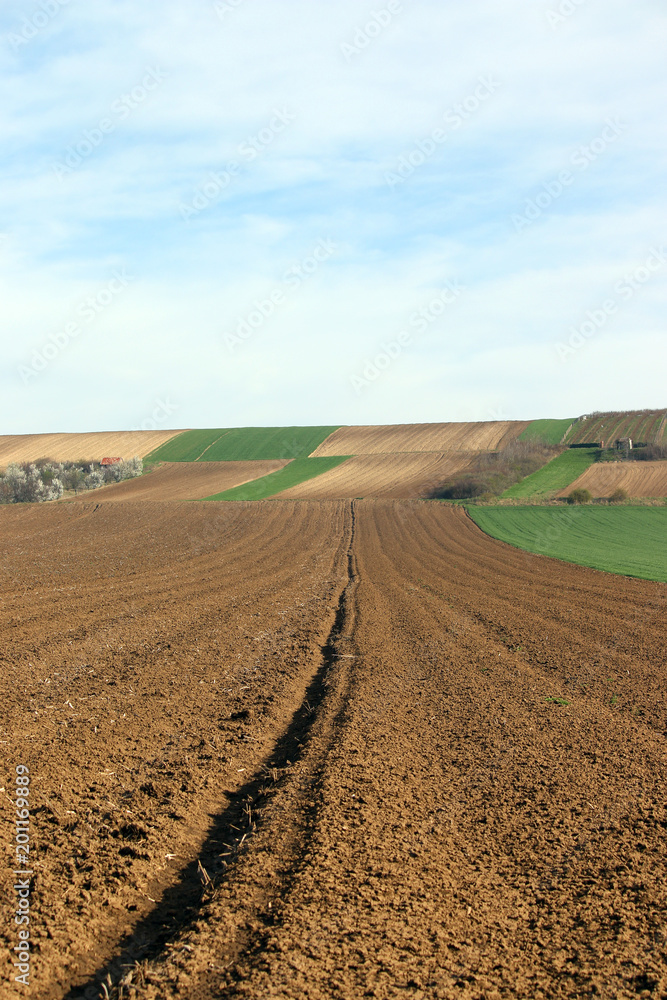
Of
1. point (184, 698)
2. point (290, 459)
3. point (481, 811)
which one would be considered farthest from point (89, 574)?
point (290, 459)

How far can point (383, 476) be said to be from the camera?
68625mm

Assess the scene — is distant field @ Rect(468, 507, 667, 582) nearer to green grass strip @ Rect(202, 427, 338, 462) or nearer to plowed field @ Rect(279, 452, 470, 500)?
plowed field @ Rect(279, 452, 470, 500)

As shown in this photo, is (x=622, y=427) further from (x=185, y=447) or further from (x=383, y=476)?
(x=185, y=447)

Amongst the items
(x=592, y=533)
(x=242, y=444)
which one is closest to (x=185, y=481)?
(x=242, y=444)

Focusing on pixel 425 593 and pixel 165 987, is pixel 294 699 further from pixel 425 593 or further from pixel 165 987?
pixel 425 593

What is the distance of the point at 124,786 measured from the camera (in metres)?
6.50

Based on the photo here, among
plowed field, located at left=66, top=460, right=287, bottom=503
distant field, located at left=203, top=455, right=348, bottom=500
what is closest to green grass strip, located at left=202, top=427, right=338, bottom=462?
plowed field, located at left=66, top=460, right=287, bottom=503

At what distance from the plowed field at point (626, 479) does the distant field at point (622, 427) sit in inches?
316

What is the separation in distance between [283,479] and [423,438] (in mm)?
21660

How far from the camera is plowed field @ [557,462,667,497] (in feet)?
177

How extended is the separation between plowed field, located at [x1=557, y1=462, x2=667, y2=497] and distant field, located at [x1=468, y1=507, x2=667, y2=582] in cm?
709

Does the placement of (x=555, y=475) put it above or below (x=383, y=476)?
below

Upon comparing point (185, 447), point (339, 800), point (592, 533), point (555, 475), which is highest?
point (185, 447)

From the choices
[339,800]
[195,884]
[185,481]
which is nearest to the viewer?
[195,884]
